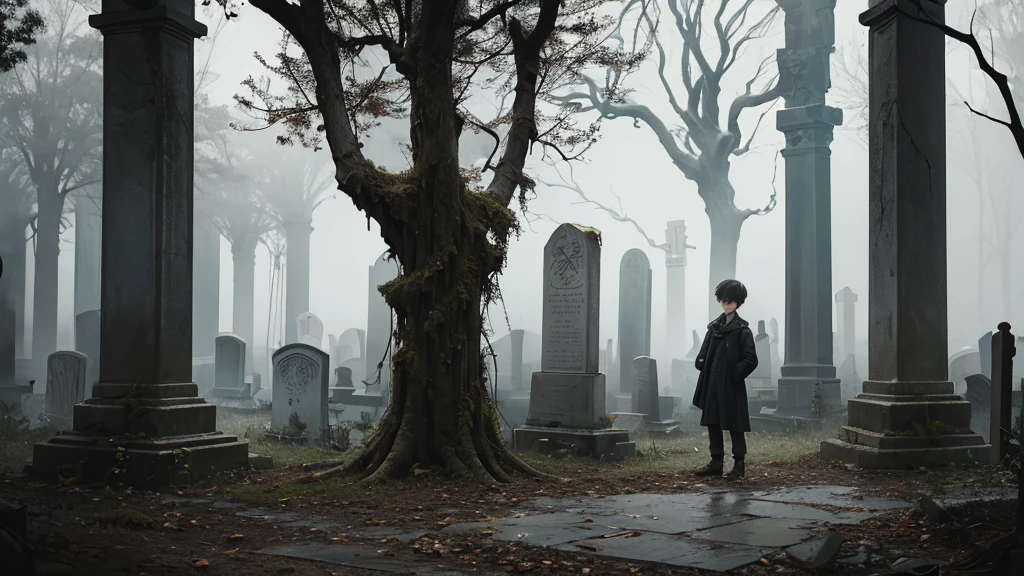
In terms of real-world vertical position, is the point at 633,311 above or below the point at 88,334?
above

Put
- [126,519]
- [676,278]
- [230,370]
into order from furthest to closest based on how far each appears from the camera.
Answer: [676,278]
[230,370]
[126,519]

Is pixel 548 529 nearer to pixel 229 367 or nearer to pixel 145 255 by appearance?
pixel 145 255

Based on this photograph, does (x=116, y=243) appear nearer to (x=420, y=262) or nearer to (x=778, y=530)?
(x=420, y=262)

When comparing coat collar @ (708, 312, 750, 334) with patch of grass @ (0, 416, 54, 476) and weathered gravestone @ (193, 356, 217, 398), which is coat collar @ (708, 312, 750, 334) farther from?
weathered gravestone @ (193, 356, 217, 398)

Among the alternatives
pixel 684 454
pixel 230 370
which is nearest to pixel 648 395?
pixel 684 454

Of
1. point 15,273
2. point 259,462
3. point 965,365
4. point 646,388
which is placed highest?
point 15,273

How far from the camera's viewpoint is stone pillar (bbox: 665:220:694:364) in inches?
1138

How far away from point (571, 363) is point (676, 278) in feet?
60.9

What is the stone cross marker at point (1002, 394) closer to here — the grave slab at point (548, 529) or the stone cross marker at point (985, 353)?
the grave slab at point (548, 529)

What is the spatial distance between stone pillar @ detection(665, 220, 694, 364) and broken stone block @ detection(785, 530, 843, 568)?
2492 cm

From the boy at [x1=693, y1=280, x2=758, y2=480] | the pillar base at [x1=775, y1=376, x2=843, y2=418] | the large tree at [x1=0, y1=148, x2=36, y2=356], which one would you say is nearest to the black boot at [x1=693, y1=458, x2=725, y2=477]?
the boy at [x1=693, y1=280, x2=758, y2=480]

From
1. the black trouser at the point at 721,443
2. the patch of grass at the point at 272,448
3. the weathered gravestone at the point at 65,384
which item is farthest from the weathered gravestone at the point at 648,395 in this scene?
the weathered gravestone at the point at 65,384

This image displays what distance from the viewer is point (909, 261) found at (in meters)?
8.34

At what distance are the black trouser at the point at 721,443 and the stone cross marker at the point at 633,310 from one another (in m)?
10.3
